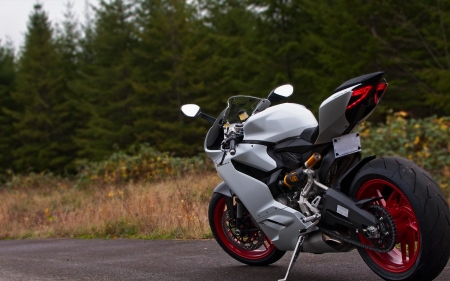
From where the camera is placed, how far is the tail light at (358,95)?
4324 mm

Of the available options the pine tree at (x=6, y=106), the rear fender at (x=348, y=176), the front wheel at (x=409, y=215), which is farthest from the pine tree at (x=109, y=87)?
the front wheel at (x=409, y=215)

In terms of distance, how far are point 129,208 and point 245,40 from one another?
29.0 metres

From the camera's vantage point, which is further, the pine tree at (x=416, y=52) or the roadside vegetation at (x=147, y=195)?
the pine tree at (x=416, y=52)

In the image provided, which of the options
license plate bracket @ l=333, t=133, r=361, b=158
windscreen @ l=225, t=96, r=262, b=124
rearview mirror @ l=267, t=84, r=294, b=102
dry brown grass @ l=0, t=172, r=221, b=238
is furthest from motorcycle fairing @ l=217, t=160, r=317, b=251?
dry brown grass @ l=0, t=172, r=221, b=238

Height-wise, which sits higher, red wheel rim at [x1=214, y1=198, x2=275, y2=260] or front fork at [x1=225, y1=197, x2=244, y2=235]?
front fork at [x1=225, y1=197, x2=244, y2=235]

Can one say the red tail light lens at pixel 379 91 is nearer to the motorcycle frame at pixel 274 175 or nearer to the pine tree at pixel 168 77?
the motorcycle frame at pixel 274 175

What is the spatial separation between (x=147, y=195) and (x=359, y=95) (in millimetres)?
6993

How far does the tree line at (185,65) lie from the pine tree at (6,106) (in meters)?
0.12

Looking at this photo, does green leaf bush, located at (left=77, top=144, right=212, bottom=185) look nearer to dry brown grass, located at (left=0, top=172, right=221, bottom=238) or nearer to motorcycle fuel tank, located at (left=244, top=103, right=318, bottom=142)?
dry brown grass, located at (left=0, top=172, right=221, bottom=238)

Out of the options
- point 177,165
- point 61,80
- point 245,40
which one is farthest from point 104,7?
point 177,165

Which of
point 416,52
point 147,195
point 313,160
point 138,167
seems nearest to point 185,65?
point 416,52

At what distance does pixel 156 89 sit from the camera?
141ft

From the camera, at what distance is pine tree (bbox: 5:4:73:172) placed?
168ft

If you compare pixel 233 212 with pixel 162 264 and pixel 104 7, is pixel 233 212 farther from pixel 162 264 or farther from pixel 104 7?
pixel 104 7
